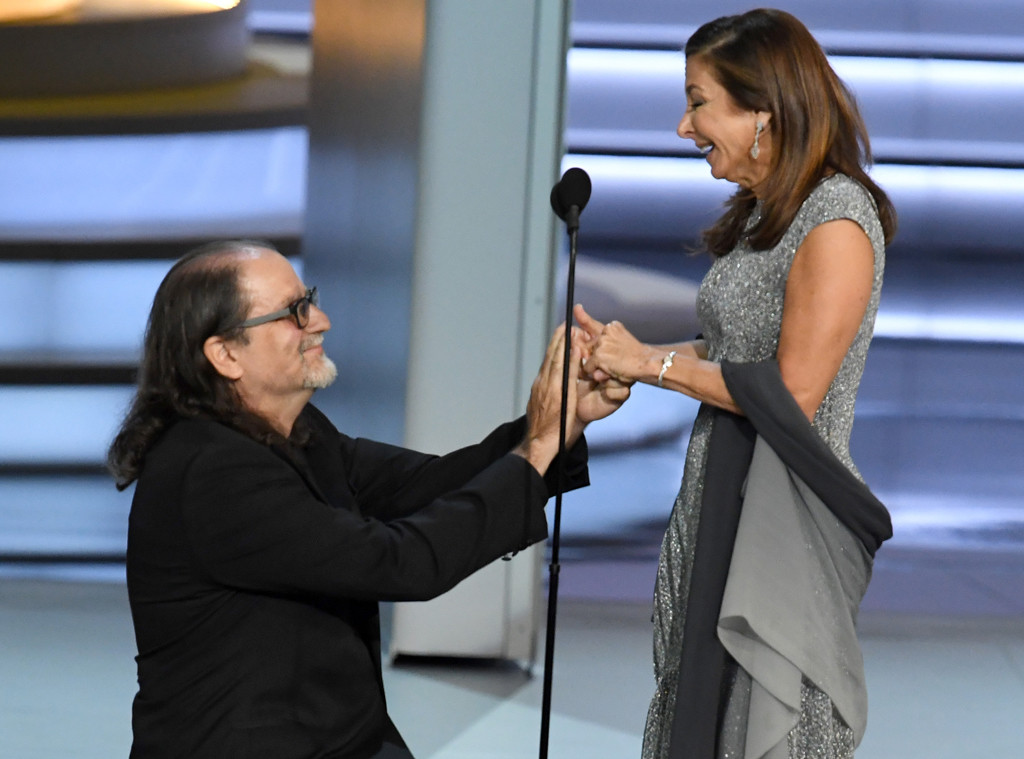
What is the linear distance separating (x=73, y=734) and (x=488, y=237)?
1678mm

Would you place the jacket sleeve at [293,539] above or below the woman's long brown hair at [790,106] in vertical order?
below

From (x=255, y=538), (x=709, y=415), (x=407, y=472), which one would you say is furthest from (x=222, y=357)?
(x=709, y=415)

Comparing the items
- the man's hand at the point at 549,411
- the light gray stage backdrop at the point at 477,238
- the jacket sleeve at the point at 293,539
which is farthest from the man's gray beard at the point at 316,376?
the light gray stage backdrop at the point at 477,238

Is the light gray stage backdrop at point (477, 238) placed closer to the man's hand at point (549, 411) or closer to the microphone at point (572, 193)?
the man's hand at point (549, 411)

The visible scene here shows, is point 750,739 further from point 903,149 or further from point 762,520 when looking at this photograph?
point 903,149

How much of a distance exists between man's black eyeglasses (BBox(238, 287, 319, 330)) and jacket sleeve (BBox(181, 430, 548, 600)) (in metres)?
0.18

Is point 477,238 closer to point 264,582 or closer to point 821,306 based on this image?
point 821,306

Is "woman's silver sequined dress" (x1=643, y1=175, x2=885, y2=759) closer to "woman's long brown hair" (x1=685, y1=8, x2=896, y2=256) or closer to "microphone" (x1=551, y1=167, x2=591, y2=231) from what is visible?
"woman's long brown hair" (x1=685, y1=8, x2=896, y2=256)

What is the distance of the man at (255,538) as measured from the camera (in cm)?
158

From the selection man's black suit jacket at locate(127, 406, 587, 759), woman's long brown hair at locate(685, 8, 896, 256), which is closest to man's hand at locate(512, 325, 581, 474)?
man's black suit jacket at locate(127, 406, 587, 759)

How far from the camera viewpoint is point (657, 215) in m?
5.46

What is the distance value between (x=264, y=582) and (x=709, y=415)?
0.71 meters

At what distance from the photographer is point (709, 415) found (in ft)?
6.25

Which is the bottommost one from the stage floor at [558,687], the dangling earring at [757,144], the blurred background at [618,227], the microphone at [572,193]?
the stage floor at [558,687]
